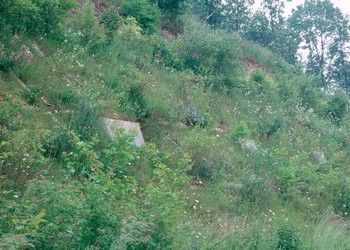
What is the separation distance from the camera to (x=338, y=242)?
7840 millimetres

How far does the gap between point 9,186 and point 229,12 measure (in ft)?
74.7

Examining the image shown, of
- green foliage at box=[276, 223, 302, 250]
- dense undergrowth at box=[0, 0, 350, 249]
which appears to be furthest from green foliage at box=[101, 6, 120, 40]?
green foliage at box=[276, 223, 302, 250]

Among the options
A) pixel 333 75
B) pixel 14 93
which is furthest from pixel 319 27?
pixel 14 93

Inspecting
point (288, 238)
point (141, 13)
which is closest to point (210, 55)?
point (141, 13)

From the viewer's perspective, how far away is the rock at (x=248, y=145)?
1088cm

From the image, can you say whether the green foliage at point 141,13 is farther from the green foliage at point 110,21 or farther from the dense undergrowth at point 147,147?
the green foliage at point 110,21

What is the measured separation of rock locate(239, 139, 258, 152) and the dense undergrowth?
63 mm

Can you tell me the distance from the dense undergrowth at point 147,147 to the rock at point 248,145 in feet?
0.21

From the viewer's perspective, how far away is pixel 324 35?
1419 inches

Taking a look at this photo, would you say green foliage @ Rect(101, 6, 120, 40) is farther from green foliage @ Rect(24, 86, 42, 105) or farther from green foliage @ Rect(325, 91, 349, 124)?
green foliage @ Rect(325, 91, 349, 124)

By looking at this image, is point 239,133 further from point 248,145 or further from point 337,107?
point 337,107

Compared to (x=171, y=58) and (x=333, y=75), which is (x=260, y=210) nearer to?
(x=171, y=58)

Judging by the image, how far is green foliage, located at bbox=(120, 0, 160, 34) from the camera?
14.0 m

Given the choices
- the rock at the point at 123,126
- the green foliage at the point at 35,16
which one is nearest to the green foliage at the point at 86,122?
the rock at the point at 123,126
